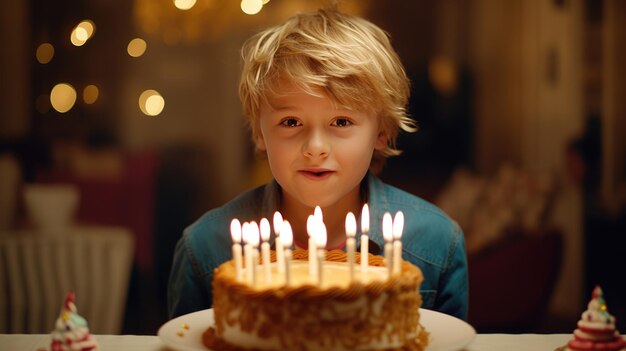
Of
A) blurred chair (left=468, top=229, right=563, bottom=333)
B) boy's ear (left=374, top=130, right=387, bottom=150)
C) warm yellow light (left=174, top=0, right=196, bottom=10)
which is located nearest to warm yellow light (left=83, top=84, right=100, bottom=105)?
warm yellow light (left=174, top=0, right=196, bottom=10)

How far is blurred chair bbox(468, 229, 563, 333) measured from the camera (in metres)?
3.31

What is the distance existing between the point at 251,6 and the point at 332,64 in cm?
357

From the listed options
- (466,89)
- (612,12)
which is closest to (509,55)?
(466,89)

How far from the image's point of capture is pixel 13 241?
12.5ft

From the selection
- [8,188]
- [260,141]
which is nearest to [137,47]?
[8,188]

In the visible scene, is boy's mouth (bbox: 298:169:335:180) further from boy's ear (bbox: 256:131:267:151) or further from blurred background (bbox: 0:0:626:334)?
blurred background (bbox: 0:0:626:334)

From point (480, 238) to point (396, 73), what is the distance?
93.8 inches

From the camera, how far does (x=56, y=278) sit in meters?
3.65

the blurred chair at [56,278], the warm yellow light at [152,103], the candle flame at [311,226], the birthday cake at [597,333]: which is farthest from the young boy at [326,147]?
the warm yellow light at [152,103]

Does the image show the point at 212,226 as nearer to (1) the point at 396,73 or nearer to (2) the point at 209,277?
(2) the point at 209,277

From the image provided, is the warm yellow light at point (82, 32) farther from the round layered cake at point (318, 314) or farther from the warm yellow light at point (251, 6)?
the round layered cake at point (318, 314)

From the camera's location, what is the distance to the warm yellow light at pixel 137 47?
4.81 metres

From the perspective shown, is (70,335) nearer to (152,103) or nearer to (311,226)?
(311,226)

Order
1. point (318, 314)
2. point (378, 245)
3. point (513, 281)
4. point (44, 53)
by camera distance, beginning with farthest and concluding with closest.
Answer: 1. point (44, 53)
2. point (513, 281)
3. point (378, 245)
4. point (318, 314)
